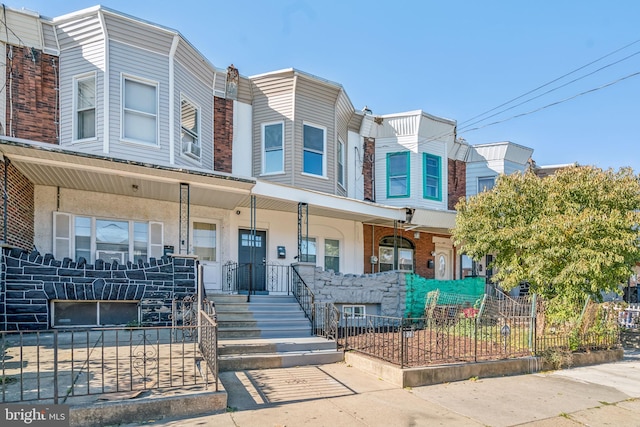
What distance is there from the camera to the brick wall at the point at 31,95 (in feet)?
32.1

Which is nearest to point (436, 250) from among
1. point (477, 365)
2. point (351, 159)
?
point (351, 159)

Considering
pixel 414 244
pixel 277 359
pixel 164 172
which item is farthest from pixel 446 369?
pixel 414 244

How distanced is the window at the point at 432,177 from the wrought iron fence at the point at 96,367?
36.3ft

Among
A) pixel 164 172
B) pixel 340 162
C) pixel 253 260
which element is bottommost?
pixel 253 260

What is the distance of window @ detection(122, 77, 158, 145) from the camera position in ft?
34.1

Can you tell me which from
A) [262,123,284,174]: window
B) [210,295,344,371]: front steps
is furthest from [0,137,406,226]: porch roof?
[210,295,344,371]: front steps

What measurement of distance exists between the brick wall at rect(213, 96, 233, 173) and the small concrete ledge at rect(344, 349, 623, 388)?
23.6 feet

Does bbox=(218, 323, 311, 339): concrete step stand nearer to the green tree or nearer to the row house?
the row house

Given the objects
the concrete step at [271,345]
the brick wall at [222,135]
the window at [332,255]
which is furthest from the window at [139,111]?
the window at [332,255]

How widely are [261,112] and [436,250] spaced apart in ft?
29.9

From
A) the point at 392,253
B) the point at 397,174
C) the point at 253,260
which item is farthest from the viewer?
the point at 392,253

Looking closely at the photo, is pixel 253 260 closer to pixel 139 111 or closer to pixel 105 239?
pixel 105 239

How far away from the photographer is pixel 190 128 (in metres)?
11.7

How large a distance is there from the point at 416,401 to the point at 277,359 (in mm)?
2558
